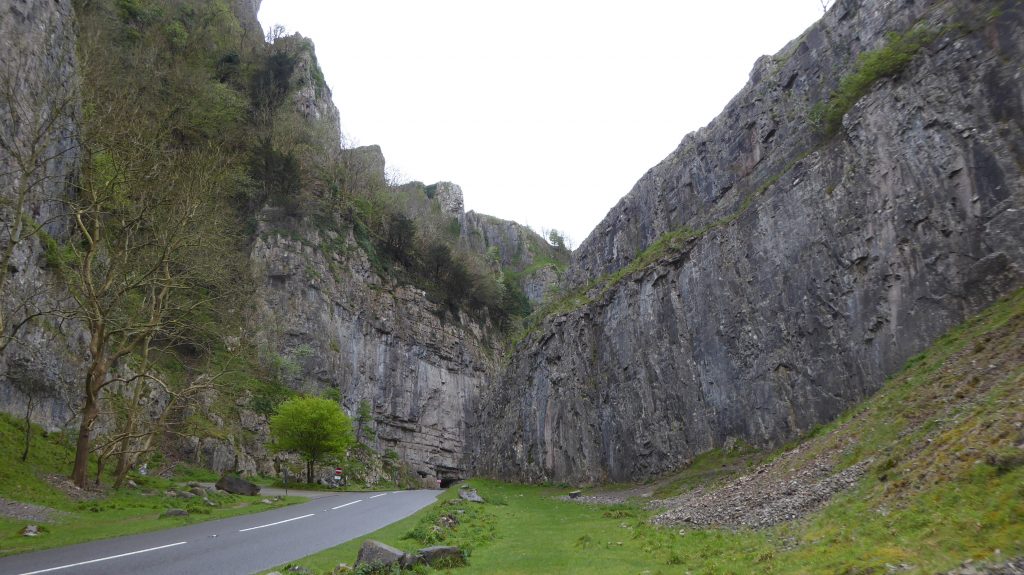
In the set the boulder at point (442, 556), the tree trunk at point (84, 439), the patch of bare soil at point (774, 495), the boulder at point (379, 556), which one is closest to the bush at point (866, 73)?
the patch of bare soil at point (774, 495)

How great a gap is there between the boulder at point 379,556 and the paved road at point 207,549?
2.03 meters

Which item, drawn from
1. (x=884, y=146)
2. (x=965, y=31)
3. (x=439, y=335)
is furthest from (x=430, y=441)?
(x=965, y=31)

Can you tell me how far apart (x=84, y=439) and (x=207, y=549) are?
13.8 meters

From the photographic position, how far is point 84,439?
855 inches

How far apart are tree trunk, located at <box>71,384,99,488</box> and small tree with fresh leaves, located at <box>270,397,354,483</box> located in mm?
17890

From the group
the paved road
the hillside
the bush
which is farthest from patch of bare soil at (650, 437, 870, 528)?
the bush

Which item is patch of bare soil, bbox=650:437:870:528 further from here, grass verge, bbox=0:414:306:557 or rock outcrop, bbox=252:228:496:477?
rock outcrop, bbox=252:228:496:477

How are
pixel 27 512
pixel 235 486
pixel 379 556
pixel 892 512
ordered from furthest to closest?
pixel 235 486, pixel 27 512, pixel 379 556, pixel 892 512

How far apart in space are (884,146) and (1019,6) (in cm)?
681

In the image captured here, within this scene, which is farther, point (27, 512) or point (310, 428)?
point (310, 428)

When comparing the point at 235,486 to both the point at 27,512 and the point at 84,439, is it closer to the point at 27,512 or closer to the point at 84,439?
the point at 84,439

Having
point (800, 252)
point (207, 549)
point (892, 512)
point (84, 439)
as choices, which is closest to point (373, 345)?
point (84, 439)

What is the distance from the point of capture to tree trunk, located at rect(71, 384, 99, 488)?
21484 mm

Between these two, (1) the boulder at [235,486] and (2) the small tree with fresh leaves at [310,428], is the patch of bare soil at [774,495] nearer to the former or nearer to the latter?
(1) the boulder at [235,486]
